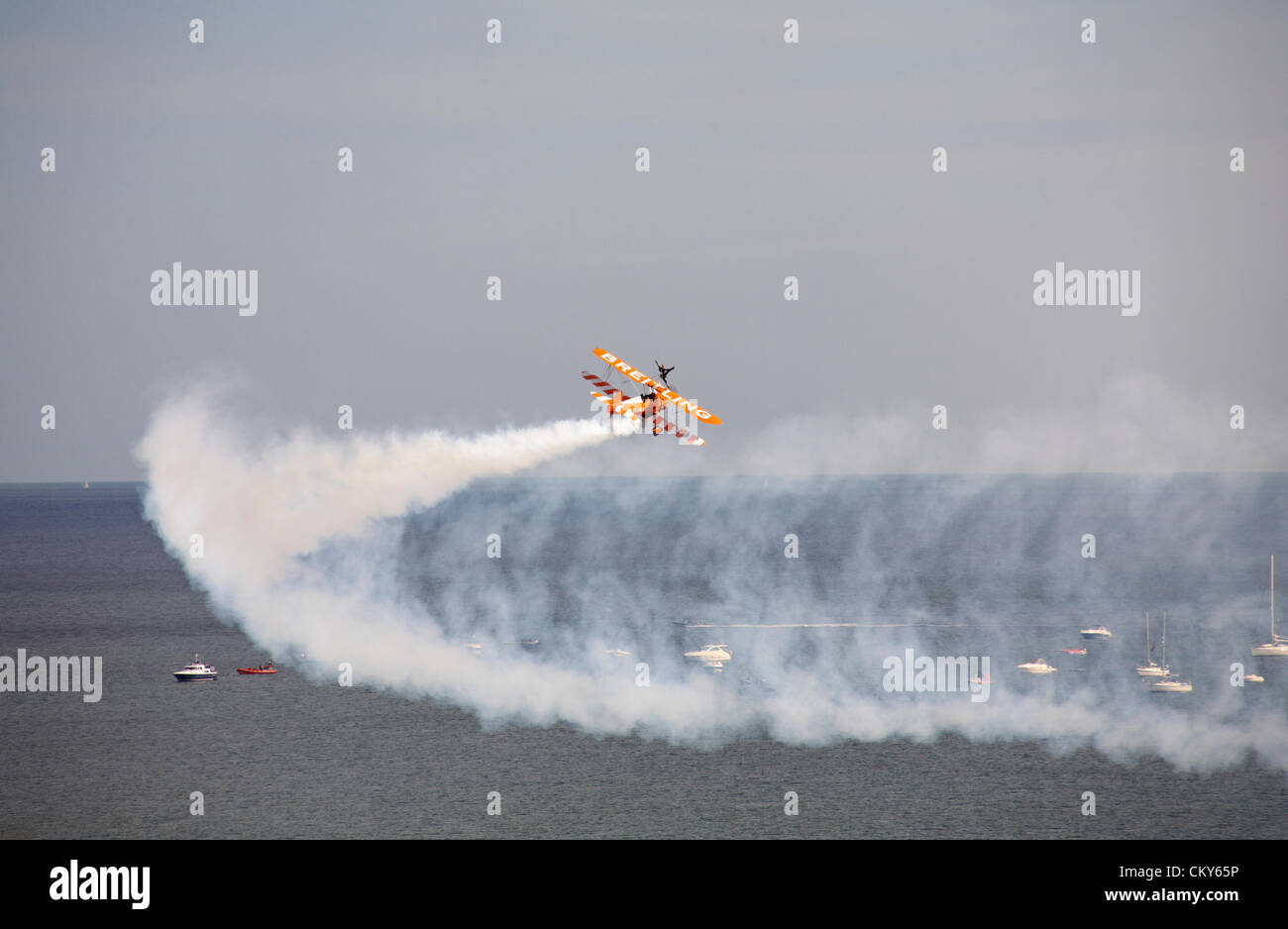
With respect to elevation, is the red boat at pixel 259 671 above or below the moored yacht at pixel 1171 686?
above

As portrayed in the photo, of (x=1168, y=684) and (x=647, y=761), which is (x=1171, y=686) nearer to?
(x=1168, y=684)

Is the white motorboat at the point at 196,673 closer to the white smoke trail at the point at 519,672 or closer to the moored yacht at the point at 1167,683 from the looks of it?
the white smoke trail at the point at 519,672

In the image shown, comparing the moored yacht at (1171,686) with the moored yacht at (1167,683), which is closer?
the moored yacht at (1171,686)

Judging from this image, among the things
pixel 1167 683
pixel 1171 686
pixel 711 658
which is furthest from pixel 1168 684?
pixel 711 658

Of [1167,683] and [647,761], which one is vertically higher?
[1167,683]

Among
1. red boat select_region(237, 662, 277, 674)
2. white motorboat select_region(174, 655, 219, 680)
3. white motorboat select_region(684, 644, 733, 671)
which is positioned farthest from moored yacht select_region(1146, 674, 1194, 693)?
white motorboat select_region(174, 655, 219, 680)

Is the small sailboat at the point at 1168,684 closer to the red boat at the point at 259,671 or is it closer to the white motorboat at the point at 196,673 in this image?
the red boat at the point at 259,671

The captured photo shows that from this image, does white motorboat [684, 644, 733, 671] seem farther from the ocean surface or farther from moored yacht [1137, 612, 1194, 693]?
moored yacht [1137, 612, 1194, 693]

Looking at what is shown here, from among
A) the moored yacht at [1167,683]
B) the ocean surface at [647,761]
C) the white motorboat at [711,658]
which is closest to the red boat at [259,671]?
the ocean surface at [647,761]

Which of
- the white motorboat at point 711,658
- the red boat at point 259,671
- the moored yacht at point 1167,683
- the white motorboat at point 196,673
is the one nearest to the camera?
the moored yacht at point 1167,683

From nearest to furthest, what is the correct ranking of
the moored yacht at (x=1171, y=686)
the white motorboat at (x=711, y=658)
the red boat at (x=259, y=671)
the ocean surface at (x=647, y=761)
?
the ocean surface at (x=647, y=761), the moored yacht at (x=1171, y=686), the white motorboat at (x=711, y=658), the red boat at (x=259, y=671)
